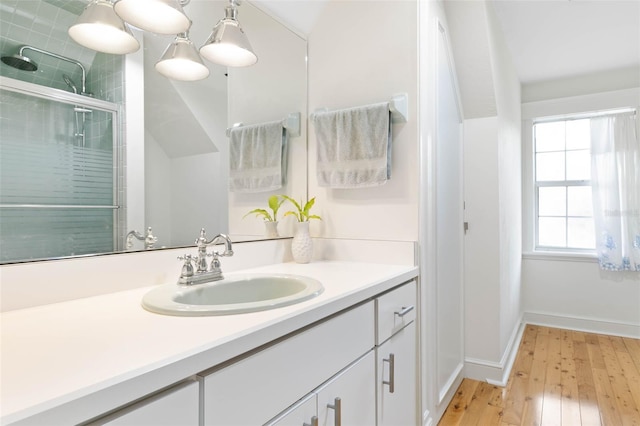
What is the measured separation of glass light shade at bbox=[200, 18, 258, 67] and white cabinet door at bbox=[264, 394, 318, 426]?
1244 millimetres

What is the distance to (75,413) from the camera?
462 millimetres

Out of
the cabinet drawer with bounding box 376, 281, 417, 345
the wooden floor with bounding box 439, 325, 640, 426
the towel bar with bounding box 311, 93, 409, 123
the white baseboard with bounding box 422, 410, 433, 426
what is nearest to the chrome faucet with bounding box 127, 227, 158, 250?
the cabinet drawer with bounding box 376, 281, 417, 345

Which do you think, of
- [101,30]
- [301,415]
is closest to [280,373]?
[301,415]

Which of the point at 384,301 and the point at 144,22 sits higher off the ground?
the point at 144,22

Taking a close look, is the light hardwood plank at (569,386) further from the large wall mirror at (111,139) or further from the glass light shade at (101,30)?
the glass light shade at (101,30)

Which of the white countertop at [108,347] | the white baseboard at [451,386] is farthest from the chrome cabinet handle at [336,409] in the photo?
the white baseboard at [451,386]

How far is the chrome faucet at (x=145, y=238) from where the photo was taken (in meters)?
1.13

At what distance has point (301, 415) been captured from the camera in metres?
0.87

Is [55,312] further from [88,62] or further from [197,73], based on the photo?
[197,73]

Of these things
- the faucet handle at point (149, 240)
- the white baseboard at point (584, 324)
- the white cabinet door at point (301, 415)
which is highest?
the faucet handle at point (149, 240)

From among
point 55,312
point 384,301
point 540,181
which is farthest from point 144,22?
point 540,181

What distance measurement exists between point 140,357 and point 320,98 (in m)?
1.58

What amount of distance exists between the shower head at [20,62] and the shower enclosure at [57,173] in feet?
0.14

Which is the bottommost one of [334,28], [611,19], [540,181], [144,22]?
[540,181]
